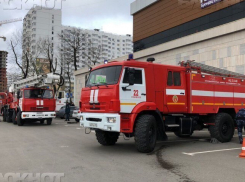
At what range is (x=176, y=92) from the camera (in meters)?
9.12

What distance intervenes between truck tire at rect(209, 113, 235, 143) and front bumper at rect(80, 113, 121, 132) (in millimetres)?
4567

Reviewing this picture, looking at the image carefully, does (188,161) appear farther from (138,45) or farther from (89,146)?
(138,45)

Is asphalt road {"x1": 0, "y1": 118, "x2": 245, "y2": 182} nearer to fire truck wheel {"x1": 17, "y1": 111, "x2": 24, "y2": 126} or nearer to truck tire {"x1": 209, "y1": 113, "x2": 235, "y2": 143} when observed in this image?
truck tire {"x1": 209, "y1": 113, "x2": 235, "y2": 143}

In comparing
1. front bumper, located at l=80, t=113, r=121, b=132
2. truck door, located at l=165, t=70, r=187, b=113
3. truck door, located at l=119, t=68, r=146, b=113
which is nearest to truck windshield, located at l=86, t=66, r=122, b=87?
truck door, located at l=119, t=68, r=146, b=113

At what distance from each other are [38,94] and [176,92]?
1168 cm

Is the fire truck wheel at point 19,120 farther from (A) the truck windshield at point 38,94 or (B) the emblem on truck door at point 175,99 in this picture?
(B) the emblem on truck door at point 175,99

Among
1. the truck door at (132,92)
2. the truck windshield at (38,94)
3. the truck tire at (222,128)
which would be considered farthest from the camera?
the truck windshield at (38,94)

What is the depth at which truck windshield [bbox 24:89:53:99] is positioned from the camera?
1755 cm

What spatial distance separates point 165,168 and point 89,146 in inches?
156

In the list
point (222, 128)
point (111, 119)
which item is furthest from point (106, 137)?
point (222, 128)

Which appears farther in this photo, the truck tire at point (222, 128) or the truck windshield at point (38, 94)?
the truck windshield at point (38, 94)

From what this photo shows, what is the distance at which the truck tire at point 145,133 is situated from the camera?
7.68 meters

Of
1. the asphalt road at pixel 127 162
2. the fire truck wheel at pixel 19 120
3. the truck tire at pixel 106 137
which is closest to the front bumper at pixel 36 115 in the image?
the fire truck wheel at pixel 19 120

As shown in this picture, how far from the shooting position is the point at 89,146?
31.0 feet
